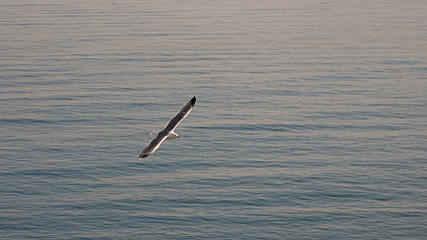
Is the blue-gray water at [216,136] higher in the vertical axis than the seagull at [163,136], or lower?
higher

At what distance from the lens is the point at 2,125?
2744 inches

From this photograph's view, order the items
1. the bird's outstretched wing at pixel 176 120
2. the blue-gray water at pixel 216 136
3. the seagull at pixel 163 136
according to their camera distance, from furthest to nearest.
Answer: the blue-gray water at pixel 216 136, the bird's outstretched wing at pixel 176 120, the seagull at pixel 163 136

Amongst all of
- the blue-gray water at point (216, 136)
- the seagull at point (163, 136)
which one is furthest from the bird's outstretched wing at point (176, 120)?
the blue-gray water at point (216, 136)

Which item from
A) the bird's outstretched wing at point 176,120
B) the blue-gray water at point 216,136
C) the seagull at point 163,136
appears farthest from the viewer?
the blue-gray water at point 216,136

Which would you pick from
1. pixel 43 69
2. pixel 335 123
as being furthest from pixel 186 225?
pixel 43 69

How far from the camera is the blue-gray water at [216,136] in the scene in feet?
158

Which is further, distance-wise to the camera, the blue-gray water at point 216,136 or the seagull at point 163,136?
the blue-gray water at point 216,136

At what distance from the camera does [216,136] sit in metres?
64.8

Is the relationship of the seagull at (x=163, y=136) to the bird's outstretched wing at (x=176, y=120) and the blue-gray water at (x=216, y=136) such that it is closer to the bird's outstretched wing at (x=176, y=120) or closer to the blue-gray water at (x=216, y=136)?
the bird's outstretched wing at (x=176, y=120)

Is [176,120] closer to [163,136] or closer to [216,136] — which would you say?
[163,136]

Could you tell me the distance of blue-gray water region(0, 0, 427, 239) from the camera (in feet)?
158

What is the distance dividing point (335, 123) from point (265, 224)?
25.7 metres

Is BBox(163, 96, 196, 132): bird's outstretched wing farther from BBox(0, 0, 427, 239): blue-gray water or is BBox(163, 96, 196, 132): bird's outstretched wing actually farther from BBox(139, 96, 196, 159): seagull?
BBox(0, 0, 427, 239): blue-gray water

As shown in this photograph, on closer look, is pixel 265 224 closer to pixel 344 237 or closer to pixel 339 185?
pixel 344 237
